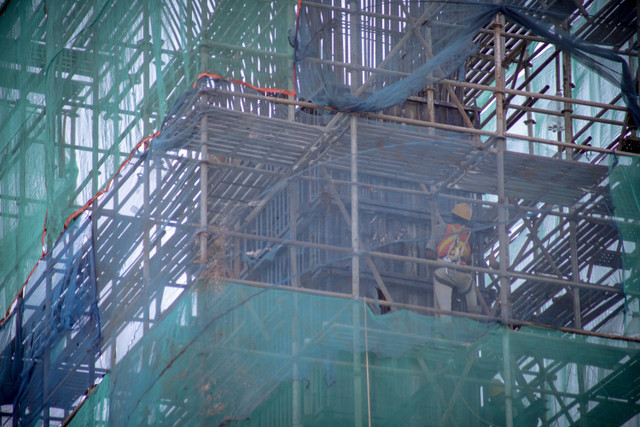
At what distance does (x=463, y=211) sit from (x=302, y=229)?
9.71 feet

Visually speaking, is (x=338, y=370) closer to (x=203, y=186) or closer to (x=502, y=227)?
Result: (x=203, y=186)

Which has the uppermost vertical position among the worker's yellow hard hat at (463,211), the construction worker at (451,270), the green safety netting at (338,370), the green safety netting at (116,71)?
the green safety netting at (116,71)

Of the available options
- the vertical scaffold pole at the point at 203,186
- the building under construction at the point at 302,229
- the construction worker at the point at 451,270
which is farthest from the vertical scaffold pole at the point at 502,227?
the vertical scaffold pole at the point at 203,186

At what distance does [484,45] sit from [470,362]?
28.3ft

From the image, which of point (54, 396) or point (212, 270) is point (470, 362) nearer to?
point (212, 270)

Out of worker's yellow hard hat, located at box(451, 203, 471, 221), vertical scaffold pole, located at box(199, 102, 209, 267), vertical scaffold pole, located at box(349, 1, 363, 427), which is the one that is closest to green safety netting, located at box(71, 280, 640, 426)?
vertical scaffold pole, located at box(349, 1, 363, 427)

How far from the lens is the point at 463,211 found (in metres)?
28.2

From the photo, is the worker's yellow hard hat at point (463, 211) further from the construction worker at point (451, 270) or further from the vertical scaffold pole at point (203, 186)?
the vertical scaffold pole at point (203, 186)

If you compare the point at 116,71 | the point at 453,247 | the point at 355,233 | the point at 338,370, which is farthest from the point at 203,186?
the point at 453,247

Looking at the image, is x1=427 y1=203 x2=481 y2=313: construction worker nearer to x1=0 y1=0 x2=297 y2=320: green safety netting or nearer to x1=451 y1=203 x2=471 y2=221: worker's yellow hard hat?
x1=451 y1=203 x2=471 y2=221: worker's yellow hard hat

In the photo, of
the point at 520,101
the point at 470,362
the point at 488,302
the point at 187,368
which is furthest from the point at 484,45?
the point at 187,368

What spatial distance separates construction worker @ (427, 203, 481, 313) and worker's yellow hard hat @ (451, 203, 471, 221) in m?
0.60

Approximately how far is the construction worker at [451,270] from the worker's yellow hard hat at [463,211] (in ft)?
1.97

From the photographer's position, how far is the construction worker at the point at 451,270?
2730 cm
